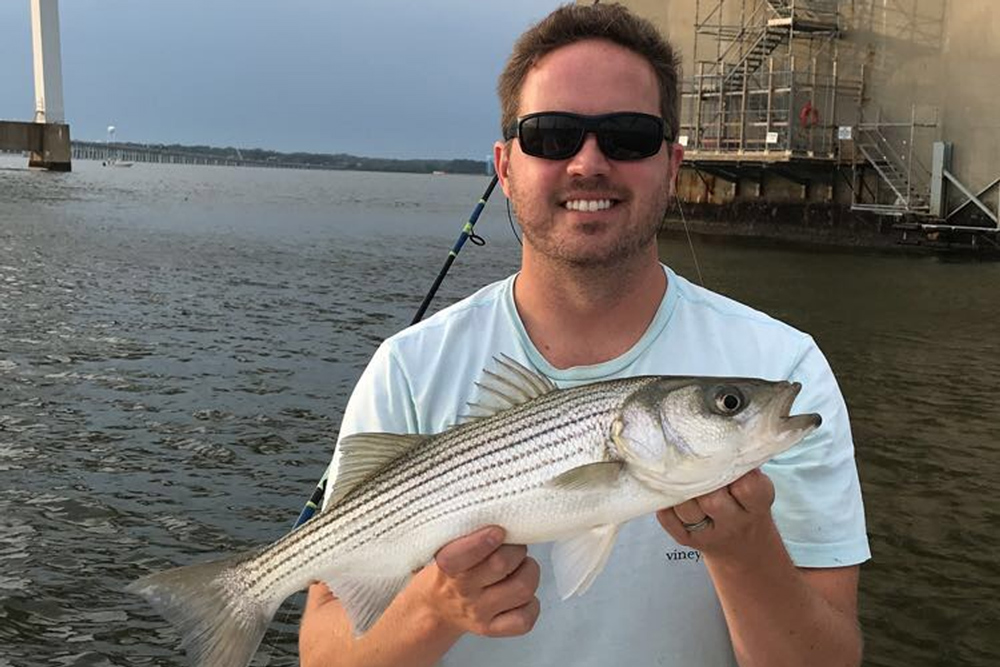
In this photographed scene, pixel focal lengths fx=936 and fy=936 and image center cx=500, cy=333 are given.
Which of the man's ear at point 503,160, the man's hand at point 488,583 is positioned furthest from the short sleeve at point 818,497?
the man's ear at point 503,160

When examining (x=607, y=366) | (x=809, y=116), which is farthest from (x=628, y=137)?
(x=809, y=116)

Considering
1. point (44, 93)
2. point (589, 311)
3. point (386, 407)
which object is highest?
point (44, 93)

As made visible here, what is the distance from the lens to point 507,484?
2744 millimetres

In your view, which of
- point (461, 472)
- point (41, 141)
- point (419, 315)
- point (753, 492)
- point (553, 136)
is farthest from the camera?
point (41, 141)

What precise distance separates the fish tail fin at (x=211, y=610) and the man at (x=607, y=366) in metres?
0.27

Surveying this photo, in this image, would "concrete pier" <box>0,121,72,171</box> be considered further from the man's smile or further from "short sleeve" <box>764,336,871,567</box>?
"short sleeve" <box>764,336,871,567</box>

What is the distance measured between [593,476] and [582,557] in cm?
26

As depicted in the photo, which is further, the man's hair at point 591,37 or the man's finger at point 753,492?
the man's hair at point 591,37

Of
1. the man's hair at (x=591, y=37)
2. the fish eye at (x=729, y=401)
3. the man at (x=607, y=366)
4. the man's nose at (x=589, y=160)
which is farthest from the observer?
the man's hair at (x=591, y=37)

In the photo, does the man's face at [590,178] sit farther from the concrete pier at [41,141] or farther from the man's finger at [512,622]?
the concrete pier at [41,141]

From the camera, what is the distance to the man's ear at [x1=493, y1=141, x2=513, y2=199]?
3401 millimetres

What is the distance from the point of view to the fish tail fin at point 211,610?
2.99 meters

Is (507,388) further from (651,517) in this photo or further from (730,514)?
(730,514)

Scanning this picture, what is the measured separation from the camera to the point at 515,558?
2678 millimetres
